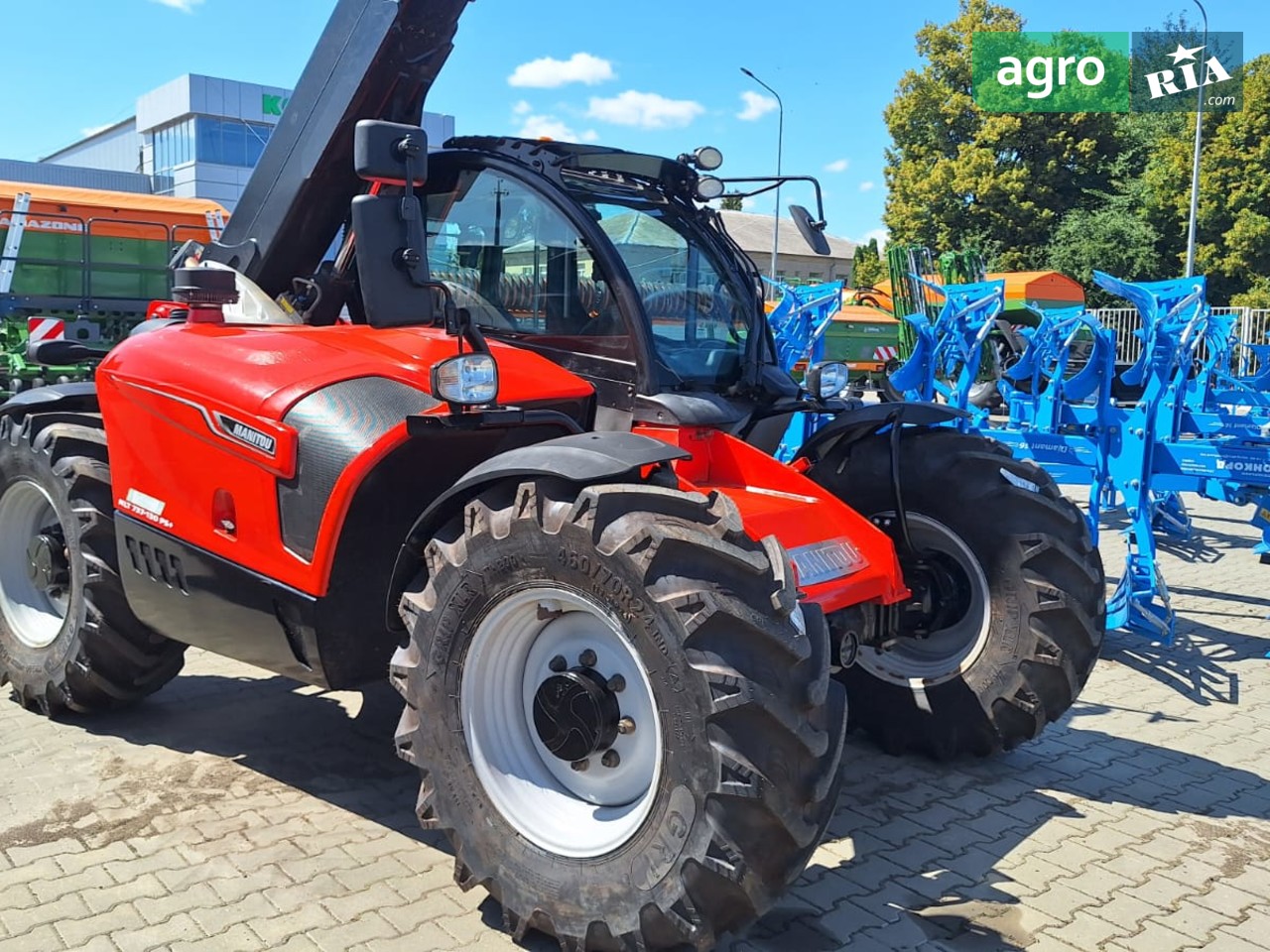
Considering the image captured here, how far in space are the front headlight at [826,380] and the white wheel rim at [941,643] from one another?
0.54 m

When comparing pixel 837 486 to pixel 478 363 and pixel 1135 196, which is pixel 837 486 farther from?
pixel 1135 196

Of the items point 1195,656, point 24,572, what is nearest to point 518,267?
point 24,572

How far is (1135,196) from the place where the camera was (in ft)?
109

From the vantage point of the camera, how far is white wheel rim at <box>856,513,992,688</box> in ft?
14.4

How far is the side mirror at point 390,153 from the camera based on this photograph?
3176 mm

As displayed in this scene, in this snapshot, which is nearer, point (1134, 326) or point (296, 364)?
point (296, 364)

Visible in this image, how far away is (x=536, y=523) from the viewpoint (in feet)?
9.54

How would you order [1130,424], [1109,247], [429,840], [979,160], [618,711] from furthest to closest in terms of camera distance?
1. [979,160]
2. [1109,247]
3. [1130,424]
4. [429,840]
5. [618,711]

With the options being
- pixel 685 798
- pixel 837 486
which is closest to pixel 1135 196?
pixel 837 486

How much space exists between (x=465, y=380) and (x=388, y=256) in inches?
19.0

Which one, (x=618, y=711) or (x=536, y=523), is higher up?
(x=536, y=523)

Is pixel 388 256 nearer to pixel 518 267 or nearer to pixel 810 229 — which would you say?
pixel 518 267

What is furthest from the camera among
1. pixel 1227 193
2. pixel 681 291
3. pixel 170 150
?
pixel 170 150

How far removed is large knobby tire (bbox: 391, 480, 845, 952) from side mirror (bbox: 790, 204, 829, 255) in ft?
6.11
